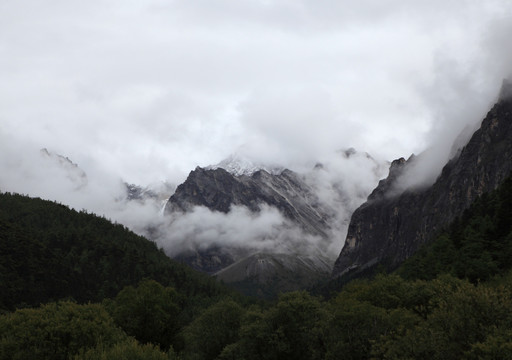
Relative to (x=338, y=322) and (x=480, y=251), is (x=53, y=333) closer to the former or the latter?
(x=338, y=322)

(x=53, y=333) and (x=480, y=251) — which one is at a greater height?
(x=480, y=251)

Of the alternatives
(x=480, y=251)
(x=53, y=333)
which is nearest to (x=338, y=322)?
(x=53, y=333)

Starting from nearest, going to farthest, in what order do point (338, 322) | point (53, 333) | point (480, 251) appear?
1. point (53, 333)
2. point (338, 322)
3. point (480, 251)

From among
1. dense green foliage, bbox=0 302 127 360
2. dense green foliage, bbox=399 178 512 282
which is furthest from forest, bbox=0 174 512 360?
dense green foliage, bbox=399 178 512 282

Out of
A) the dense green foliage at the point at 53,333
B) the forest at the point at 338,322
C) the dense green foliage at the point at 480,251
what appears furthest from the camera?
the dense green foliage at the point at 480,251

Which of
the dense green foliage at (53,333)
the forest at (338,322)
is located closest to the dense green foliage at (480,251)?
the forest at (338,322)

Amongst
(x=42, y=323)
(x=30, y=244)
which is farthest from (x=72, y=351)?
(x=30, y=244)

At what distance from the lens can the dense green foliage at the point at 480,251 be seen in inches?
3597

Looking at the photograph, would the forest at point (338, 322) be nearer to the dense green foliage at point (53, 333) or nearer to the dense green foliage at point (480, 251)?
the dense green foliage at point (53, 333)

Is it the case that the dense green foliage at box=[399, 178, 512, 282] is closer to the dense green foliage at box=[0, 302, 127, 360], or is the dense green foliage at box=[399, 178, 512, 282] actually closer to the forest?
the forest

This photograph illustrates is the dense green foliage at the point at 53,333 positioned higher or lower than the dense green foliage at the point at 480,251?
lower

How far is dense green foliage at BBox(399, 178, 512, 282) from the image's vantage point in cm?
9138

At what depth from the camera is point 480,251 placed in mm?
97312

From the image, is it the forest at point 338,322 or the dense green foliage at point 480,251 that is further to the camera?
the dense green foliage at point 480,251
